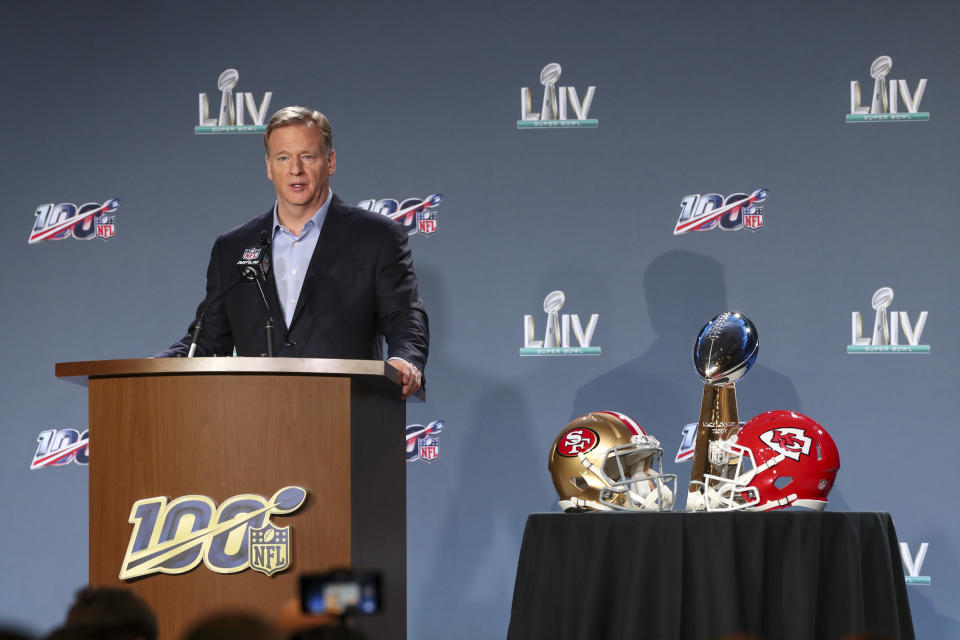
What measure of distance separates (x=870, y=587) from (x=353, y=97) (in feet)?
9.79

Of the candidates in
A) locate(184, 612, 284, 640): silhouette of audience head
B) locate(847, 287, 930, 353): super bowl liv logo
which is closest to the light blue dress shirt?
locate(184, 612, 284, 640): silhouette of audience head

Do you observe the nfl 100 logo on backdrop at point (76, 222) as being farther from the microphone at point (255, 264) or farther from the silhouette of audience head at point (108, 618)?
the silhouette of audience head at point (108, 618)

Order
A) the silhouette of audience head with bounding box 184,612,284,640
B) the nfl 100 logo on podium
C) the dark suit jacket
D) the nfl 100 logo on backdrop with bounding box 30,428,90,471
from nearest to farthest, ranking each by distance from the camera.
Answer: the silhouette of audience head with bounding box 184,612,284,640
the nfl 100 logo on podium
the dark suit jacket
the nfl 100 logo on backdrop with bounding box 30,428,90,471

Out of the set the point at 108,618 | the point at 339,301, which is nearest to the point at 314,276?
the point at 339,301

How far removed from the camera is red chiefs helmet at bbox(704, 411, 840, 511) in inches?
102

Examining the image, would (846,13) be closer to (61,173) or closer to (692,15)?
(692,15)

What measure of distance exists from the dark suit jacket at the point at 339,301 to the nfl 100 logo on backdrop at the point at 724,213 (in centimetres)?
161

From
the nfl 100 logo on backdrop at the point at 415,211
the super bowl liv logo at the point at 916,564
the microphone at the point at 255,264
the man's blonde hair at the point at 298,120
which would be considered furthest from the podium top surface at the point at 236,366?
the super bowl liv logo at the point at 916,564

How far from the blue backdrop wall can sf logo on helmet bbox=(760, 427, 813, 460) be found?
1530mm

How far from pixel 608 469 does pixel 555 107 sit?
205cm

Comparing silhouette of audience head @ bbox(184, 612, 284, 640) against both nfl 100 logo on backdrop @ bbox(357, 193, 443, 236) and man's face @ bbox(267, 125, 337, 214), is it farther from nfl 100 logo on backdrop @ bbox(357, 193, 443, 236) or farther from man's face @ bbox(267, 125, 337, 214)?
nfl 100 logo on backdrop @ bbox(357, 193, 443, 236)

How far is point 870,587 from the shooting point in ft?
7.70

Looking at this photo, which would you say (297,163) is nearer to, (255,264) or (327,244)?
(327,244)

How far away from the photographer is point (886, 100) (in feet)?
13.8
